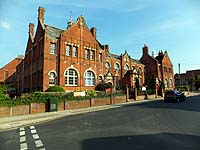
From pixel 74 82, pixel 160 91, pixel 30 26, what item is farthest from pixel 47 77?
pixel 160 91

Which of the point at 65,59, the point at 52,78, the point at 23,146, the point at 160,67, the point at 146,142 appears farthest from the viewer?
the point at 160,67

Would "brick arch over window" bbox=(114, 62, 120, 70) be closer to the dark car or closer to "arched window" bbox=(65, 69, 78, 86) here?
"arched window" bbox=(65, 69, 78, 86)

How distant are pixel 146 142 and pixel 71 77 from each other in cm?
2414

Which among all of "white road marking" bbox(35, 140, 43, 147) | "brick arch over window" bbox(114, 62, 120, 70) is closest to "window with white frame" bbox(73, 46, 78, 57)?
"brick arch over window" bbox(114, 62, 120, 70)

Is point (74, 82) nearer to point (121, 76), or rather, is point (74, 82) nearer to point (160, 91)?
point (121, 76)

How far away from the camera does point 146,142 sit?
6.87m

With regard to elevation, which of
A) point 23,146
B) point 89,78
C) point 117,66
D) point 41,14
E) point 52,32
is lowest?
point 23,146

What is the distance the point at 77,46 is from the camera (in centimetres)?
3170

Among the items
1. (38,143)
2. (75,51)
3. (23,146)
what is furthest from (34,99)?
(75,51)

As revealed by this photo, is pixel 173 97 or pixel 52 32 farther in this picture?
pixel 52 32

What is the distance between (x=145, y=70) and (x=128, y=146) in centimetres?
5205

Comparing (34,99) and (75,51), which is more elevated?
(75,51)

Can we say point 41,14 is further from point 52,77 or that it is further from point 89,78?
point 89,78

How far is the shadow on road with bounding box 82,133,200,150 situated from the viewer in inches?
246
